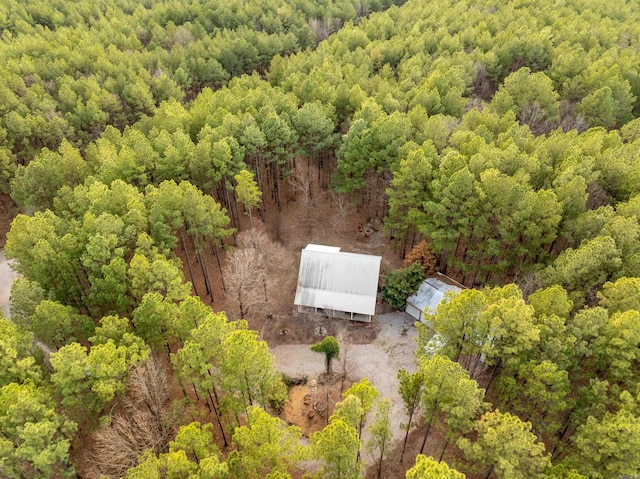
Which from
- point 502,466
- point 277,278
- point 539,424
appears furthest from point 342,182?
point 502,466

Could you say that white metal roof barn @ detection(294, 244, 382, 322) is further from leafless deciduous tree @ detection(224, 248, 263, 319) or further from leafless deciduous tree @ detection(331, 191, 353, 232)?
leafless deciduous tree @ detection(331, 191, 353, 232)

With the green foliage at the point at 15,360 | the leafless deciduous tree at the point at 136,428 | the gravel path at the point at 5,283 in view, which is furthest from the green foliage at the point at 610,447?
the gravel path at the point at 5,283

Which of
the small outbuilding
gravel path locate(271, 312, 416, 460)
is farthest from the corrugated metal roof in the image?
the small outbuilding

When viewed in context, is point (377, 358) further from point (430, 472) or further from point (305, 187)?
→ point (305, 187)

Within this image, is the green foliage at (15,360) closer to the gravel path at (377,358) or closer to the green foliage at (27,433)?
the green foliage at (27,433)

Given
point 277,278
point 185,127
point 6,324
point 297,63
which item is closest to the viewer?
point 6,324

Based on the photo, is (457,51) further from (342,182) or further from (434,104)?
(342,182)
